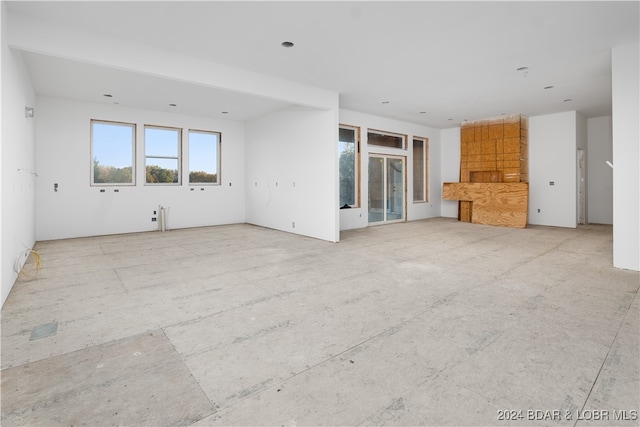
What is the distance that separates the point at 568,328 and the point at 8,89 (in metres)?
6.02

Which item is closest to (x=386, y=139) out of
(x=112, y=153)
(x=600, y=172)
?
(x=600, y=172)

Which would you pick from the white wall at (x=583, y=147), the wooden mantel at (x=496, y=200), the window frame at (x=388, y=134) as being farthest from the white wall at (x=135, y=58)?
the white wall at (x=583, y=147)

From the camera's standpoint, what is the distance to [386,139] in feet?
31.1

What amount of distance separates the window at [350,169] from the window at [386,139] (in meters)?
0.64

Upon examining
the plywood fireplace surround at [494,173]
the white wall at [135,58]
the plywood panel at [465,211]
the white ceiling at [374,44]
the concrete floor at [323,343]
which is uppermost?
the white ceiling at [374,44]

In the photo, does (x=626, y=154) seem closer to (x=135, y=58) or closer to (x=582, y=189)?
(x=582, y=189)

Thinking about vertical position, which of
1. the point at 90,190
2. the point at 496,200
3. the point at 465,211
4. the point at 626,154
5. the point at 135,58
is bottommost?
the point at 465,211

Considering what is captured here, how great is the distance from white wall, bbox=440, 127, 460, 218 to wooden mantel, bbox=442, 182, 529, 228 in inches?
38.2

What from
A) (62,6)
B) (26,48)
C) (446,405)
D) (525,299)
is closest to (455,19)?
(525,299)

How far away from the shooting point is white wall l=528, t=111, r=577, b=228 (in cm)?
838

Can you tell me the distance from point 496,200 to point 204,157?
26.6 feet

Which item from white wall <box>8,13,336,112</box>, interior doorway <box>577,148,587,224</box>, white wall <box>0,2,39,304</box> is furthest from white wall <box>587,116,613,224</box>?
white wall <box>0,2,39,304</box>

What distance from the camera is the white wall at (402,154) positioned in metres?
8.42

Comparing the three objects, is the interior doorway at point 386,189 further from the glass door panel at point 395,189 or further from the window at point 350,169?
the window at point 350,169
